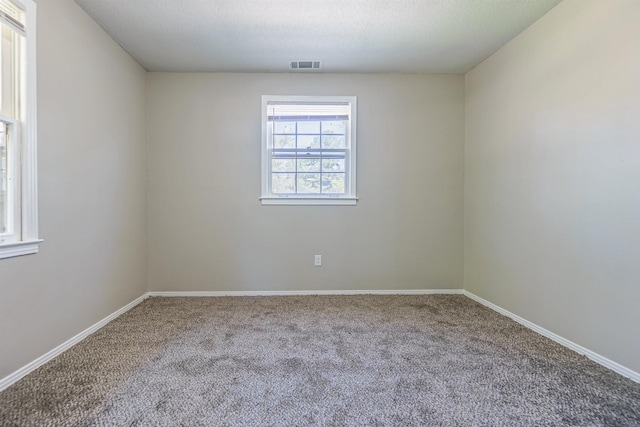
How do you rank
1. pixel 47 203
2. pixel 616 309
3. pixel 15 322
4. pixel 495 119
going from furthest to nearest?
pixel 495 119 → pixel 47 203 → pixel 616 309 → pixel 15 322

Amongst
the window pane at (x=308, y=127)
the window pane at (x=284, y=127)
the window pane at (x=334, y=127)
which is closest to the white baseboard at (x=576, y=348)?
the window pane at (x=334, y=127)

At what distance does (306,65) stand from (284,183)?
4.08 ft

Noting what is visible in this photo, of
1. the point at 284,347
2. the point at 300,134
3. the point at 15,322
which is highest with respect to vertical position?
the point at 300,134

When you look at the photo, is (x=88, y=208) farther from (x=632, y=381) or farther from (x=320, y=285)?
(x=632, y=381)

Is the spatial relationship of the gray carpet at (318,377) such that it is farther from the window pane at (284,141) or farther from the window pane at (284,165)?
the window pane at (284,141)

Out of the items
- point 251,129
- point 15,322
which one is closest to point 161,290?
point 15,322

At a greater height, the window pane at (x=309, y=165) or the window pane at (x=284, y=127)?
the window pane at (x=284, y=127)

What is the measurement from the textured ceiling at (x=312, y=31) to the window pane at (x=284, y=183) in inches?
44.2

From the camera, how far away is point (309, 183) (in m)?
3.19

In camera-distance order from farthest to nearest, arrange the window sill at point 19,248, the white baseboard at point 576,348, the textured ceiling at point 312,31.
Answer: the textured ceiling at point 312,31 < the white baseboard at point 576,348 < the window sill at point 19,248

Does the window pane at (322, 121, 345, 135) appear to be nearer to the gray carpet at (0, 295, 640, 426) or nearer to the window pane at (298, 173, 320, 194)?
the window pane at (298, 173, 320, 194)

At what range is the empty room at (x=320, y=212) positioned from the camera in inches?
62.2

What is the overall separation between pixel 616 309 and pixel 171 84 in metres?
4.16

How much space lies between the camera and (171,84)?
3.06m
